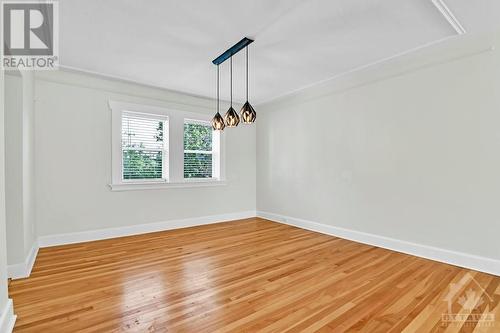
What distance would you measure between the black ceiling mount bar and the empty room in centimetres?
3

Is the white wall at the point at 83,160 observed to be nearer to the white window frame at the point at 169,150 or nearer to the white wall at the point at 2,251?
the white window frame at the point at 169,150

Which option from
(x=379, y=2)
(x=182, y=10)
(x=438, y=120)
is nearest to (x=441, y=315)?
(x=438, y=120)

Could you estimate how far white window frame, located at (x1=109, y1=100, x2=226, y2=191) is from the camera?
406 cm

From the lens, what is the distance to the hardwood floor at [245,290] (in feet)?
5.98

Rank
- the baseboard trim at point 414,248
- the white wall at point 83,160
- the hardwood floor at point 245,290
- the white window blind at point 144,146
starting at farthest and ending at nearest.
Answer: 1. the white window blind at point 144,146
2. the white wall at point 83,160
3. the baseboard trim at point 414,248
4. the hardwood floor at point 245,290

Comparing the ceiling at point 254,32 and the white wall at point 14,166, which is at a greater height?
the ceiling at point 254,32

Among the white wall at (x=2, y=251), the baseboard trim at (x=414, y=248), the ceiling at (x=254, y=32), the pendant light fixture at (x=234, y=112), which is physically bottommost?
the baseboard trim at (x=414, y=248)

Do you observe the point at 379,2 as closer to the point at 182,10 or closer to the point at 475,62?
the point at 475,62

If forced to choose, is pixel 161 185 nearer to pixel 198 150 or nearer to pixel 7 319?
pixel 198 150

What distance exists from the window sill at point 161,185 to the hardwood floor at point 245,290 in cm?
96

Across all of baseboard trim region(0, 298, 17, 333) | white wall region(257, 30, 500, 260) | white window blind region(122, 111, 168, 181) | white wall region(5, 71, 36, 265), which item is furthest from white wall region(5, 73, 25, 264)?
white wall region(257, 30, 500, 260)

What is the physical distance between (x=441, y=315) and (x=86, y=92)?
5.08 metres

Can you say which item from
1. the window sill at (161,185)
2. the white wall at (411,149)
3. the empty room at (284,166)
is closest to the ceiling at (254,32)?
the empty room at (284,166)

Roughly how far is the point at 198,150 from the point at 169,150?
660mm
